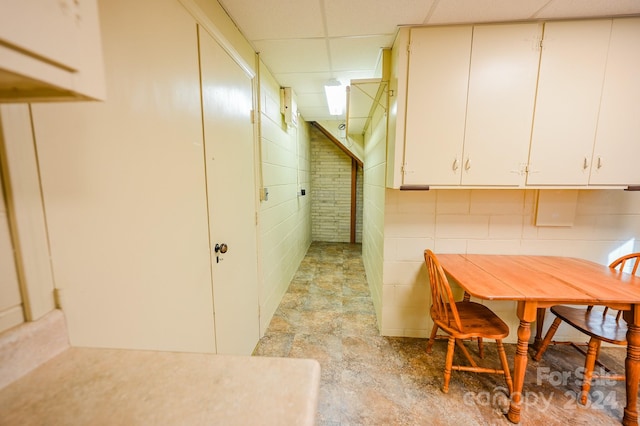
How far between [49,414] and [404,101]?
6.93 feet

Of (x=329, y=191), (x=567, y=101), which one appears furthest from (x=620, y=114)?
(x=329, y=191)

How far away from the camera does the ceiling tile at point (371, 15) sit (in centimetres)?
152

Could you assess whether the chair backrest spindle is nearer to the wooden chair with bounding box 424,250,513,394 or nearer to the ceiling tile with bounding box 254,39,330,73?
the wooden chair with bounding box 424,250,513,394

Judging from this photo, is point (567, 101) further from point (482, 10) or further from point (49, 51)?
point (49, 51)

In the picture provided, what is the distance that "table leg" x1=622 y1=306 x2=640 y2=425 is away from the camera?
1417 mm

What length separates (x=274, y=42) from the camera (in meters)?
2.00

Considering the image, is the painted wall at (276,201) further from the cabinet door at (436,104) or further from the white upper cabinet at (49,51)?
the white upper cabinet at (49,51)

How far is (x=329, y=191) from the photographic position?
5.46 metres

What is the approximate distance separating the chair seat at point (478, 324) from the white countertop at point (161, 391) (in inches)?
58.6

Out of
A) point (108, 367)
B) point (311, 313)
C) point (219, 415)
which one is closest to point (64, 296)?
point (108, 367)

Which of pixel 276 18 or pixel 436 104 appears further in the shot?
pixel 436 104

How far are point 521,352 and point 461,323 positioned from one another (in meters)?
0.33

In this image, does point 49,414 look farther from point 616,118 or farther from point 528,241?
point 616,118

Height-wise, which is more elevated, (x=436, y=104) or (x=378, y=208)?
(x=436, y=104)
